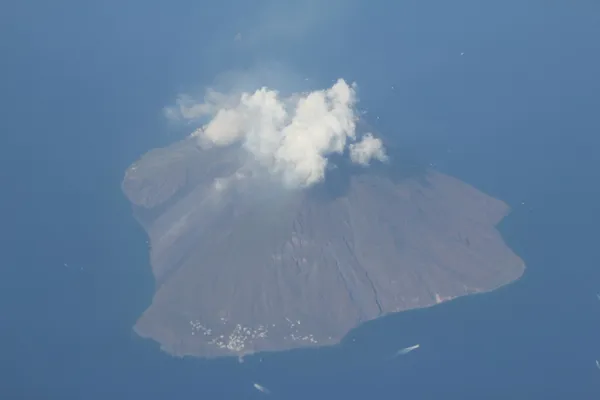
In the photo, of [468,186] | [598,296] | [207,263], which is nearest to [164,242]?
[207,263]

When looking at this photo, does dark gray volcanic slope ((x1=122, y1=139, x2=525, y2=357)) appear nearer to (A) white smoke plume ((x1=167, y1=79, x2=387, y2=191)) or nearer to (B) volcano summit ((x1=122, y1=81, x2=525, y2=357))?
(B) volcano summit ((x1=122, y1=81, x2=525, y2=357))

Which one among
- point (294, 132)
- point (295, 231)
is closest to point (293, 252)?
point (295, 231)

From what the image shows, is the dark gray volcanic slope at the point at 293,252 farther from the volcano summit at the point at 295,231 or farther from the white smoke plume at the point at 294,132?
the white smoke plume at the point at 294,132

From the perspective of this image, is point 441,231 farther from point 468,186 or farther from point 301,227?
point 301,227

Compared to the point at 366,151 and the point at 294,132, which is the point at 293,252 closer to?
the point at 294,132

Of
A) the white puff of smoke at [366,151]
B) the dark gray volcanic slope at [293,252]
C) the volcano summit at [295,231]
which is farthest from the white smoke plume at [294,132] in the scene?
the dark gray volcanic slope at [293,252]

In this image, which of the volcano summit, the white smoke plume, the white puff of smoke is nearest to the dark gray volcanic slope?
the volcano summit
